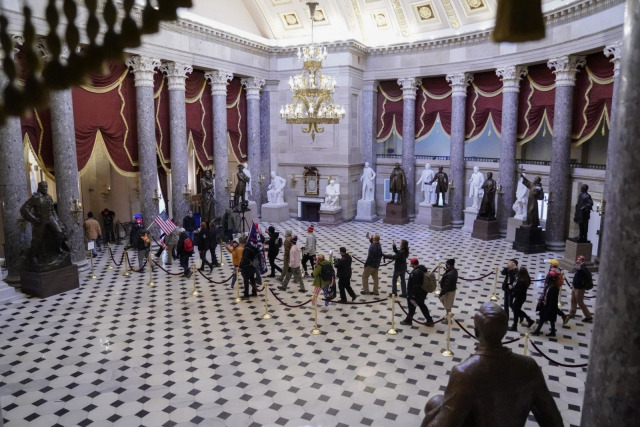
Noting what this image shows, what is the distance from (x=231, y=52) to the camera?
19.4 meters

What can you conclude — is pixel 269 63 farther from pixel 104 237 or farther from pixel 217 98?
pixel 104 237

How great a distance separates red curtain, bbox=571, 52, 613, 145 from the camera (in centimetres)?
1515

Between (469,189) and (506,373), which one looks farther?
(469,189)

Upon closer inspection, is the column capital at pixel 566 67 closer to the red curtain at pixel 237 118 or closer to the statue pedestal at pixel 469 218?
the statue pedestal at pixel 469 218

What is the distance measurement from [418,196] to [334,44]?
24.7ft

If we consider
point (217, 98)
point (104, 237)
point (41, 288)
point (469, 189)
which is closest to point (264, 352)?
point (41, 288)

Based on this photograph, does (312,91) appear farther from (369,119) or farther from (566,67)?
(566,67)

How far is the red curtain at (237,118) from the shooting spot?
A: 2067 cm

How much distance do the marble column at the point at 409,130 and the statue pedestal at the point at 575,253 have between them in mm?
8349

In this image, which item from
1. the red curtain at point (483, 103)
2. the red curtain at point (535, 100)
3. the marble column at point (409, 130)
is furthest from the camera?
the marble column at point (409, 130)

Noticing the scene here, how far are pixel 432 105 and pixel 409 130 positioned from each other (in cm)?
142

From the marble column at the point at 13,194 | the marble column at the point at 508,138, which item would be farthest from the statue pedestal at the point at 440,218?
the marble column at the point at 13,194

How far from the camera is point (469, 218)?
66.2ft

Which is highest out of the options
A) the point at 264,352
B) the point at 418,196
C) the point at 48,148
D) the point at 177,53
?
the point at 177,53
